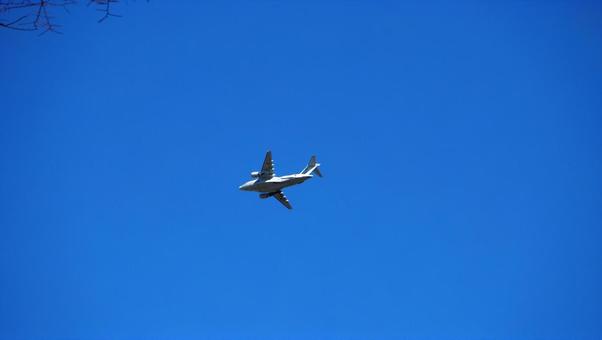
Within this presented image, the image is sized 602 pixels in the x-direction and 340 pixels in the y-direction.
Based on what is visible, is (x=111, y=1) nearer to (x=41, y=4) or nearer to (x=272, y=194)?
(x=41, y=4)

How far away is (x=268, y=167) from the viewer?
4722 cm

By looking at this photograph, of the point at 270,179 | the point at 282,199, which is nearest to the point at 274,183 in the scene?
the point at 270,179

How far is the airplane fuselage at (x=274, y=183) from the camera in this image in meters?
46.6

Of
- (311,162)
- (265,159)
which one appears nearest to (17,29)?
(265,159)

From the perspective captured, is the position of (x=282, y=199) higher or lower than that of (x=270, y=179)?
higher

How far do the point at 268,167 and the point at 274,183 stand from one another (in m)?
1.51

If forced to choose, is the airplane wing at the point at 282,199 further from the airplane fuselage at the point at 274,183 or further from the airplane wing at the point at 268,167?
the airplane wing at the point at 268,167

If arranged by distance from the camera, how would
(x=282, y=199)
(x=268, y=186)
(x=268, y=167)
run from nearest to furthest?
(x=268, y=167)
(x=268, y=186)
(x=282, y=199)

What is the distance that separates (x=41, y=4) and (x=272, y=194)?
4517 centimetres

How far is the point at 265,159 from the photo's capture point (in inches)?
1839

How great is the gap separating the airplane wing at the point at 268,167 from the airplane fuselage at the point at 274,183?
397 millimetres

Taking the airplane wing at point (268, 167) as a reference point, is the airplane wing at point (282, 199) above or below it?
above

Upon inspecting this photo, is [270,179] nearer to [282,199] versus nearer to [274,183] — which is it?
[274,183]

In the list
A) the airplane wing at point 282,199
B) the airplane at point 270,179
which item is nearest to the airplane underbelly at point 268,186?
the airplane at point 270,179
